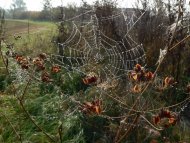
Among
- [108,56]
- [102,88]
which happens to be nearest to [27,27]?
[108,56]

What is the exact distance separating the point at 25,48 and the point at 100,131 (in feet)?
16.1

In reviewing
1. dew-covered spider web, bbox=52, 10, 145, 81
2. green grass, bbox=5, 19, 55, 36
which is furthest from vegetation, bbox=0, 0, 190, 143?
green grass, bbox=5, 19, 55, 36

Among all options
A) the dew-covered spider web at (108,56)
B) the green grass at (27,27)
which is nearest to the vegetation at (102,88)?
the dew-covered spider web at (108,56)

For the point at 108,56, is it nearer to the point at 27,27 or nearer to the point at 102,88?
the point at 102,88

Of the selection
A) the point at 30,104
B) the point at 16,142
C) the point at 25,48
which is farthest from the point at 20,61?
the point at 25,48

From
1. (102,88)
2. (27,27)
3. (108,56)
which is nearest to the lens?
(102,88)

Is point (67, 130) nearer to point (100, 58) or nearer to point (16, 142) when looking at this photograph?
point (16, 142)

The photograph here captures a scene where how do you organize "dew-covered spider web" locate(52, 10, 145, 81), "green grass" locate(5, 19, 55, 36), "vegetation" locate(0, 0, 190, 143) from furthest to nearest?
"green grass" locate(5, 19, 55, 36) < "dew-covered spider web" locate(52, 10, 145, 81) < "vegetation" locate(0, 0, 190, 143)

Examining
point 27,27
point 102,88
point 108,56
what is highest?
point 102,88

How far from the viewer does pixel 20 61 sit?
243cm

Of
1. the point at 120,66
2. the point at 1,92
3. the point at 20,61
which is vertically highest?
the point at 20,61

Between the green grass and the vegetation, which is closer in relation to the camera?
the vegetation

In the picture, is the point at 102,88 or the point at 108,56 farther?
the point at 108,56

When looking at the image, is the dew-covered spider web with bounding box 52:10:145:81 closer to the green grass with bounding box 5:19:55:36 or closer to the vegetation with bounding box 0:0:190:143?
the vegetation with bounding box 0:0:190:143
